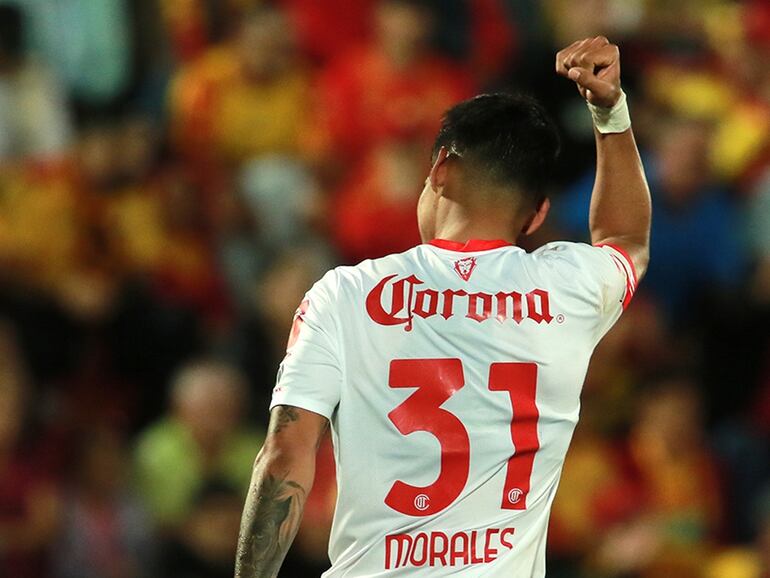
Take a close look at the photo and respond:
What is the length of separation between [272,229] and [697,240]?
2270 mm

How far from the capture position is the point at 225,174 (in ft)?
27.4

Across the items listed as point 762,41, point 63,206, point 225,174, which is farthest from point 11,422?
point 762,41

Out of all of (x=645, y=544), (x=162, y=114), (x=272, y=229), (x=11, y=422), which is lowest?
(x=645, y=544)

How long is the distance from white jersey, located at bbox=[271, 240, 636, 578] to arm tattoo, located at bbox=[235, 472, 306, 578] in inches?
5.1

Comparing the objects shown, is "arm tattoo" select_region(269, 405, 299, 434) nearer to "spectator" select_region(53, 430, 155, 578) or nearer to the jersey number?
the jersey number

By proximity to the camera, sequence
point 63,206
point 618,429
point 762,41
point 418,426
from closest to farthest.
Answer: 1. point 418,426
2. point 618,429
3. point 63,206
4. point 762,41

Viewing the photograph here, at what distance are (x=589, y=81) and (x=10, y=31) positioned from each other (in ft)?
17.4

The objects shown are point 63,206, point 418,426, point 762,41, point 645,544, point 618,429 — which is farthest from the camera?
point 762,41

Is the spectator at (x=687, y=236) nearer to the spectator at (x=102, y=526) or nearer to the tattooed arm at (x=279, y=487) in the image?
the spectator at (x=102, y=526)

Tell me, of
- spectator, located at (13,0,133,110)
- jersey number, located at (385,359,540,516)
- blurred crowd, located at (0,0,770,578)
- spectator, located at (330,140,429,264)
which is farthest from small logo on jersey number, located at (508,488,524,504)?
spectator, located at (13,0,133,110)

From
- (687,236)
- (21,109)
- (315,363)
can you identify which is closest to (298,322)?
(315,363)

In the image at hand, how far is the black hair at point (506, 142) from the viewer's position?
3.48 metres

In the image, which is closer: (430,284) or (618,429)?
(430,284)

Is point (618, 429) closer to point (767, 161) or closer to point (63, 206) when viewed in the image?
point (767, 161)
